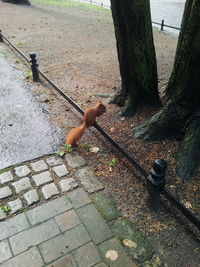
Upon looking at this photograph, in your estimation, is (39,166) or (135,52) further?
(135,52)

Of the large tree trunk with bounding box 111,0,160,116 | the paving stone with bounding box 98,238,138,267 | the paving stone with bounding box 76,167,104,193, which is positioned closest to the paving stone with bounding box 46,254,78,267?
the paving stone with bounding box 98,238,138,267

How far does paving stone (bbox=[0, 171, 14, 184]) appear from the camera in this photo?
11.6 ft

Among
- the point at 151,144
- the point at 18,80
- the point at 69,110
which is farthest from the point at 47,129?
the point at 18,80

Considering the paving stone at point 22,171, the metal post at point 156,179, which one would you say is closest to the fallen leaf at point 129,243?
the metal post at point 156,179

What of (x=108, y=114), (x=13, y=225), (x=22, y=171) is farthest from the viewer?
(x=108, y=114)

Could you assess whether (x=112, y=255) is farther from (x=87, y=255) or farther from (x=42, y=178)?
(x=42, y=178)

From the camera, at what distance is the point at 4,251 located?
2705 mm

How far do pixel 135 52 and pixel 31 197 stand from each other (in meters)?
2.56

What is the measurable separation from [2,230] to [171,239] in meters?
1.79

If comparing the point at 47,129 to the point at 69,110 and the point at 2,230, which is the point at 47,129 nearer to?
the point at 69,110

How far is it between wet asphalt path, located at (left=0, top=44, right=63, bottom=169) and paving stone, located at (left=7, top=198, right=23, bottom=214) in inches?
28.5

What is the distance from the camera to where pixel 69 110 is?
5.26 m

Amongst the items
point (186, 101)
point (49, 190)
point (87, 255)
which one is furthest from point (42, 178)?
point (186, 101)

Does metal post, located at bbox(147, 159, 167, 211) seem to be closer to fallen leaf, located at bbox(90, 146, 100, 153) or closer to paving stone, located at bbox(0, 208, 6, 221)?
fallen leaf, located at bbox(90, 146, 100, 153)
